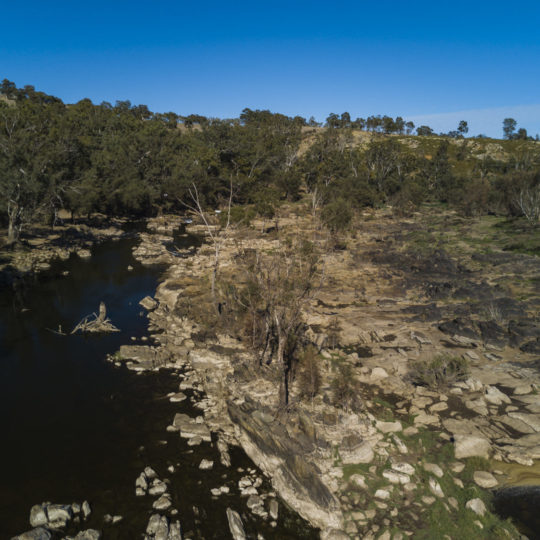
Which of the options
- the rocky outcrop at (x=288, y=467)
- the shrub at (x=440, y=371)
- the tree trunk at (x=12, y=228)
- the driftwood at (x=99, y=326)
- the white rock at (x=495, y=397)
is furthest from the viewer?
A: the tree trunk at (x=12, y=228)

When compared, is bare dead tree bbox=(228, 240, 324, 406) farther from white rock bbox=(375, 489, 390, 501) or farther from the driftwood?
the driftwood

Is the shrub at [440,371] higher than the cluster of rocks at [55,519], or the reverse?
the shrub at [440,371]

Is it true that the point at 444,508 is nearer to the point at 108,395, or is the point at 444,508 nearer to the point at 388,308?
the point at 108,395

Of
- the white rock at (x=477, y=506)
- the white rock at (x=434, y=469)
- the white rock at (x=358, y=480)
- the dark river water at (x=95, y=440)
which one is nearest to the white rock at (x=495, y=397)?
the white rock at (x=434, y=469)

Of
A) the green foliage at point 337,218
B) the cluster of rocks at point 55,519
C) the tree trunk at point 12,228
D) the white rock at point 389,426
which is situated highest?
the green foliage at point 337,218

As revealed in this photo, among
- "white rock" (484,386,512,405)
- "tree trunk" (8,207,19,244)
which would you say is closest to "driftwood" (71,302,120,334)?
"white rock" (484,386,512,405)

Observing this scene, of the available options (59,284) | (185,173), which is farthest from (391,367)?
(185,173)

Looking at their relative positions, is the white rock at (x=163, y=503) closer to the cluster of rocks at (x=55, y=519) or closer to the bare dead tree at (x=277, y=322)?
the cluster of rocks at (x=55, y=519)
